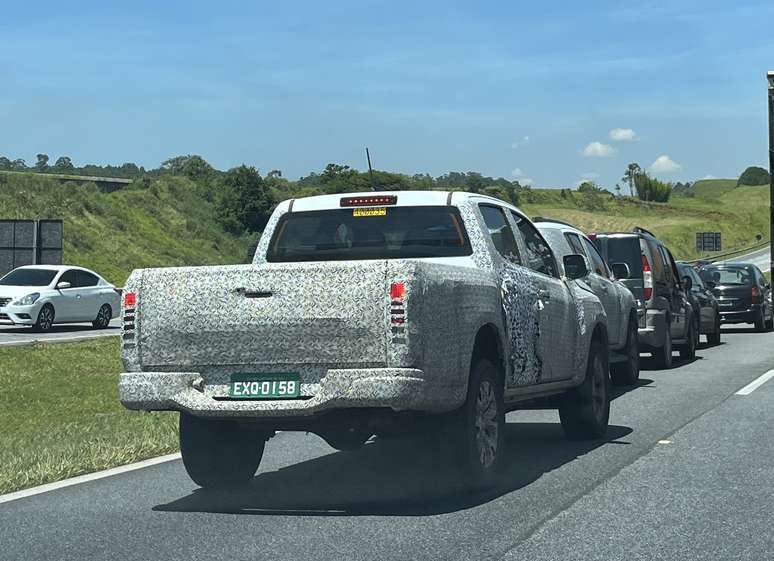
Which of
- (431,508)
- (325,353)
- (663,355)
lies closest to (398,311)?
(325,353)

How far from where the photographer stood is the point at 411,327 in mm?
A: 7715

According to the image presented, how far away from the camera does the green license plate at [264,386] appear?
7977 millimetres

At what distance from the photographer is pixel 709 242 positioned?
378 feet

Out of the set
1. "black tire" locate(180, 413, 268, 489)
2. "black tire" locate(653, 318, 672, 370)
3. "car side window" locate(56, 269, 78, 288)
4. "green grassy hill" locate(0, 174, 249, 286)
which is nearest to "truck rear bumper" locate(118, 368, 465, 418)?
"black tire" locate(180, 413, 268, 489)

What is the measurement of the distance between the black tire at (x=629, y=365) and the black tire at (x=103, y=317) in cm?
1793

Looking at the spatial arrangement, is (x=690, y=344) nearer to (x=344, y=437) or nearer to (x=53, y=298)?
(x=344, y=437)

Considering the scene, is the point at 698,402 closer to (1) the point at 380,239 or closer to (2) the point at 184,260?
(1) the point at 380,239

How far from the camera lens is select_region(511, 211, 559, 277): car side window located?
10805 mm

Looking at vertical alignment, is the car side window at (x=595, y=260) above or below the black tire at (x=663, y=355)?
above

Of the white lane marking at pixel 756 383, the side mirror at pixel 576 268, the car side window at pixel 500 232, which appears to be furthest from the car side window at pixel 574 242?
the car side window at pixel 500 232

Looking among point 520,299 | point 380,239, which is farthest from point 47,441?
point 520,299

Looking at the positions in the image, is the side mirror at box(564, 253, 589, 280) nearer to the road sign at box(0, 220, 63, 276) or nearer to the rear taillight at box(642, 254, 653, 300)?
the rear taillight at box(642, 254, 653, 300)

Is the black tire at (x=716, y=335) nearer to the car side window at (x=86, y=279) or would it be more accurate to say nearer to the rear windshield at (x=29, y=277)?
the car side window at (x=86, y=279)

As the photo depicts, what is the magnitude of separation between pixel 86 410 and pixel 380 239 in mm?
7722
